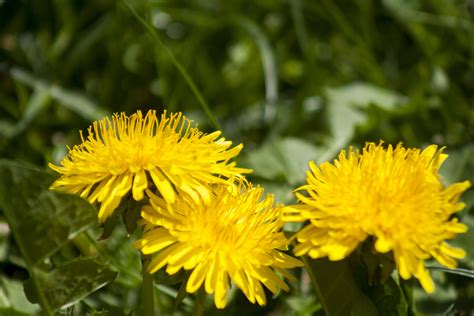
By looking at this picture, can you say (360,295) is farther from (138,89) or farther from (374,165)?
(138,89)

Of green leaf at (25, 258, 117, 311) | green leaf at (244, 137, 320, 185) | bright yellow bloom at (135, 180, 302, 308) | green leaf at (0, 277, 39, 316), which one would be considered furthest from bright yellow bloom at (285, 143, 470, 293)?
green leaf at (244, 137, 320, 185)

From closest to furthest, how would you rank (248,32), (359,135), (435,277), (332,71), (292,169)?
1. (435,277)
2. (292,169)
3. (359,135)
4. (248,32)
5. (332,71)

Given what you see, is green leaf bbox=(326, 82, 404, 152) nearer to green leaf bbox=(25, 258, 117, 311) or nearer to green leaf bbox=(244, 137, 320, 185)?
green leaf bbox=(244, 137, 320, 185)

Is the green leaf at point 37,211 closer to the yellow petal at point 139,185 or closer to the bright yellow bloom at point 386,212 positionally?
the yellow petal at point 139,185

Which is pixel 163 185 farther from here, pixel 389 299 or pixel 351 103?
pixel 351 103

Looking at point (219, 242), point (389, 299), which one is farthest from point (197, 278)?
point (389, 299)

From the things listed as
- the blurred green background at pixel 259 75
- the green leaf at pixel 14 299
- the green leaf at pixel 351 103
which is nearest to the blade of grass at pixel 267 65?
the blurred green background at pixel 259 75

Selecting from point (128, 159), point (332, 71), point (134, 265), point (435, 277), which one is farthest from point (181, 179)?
point (332, 71)
